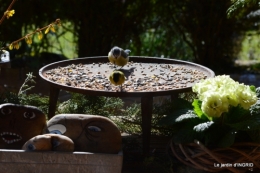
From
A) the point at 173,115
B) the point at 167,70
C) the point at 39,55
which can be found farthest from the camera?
the point at 39,55

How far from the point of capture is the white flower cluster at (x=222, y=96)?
3404 mm

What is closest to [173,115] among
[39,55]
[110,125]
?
[110,125]

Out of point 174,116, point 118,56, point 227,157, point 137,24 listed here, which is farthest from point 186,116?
point 137,24

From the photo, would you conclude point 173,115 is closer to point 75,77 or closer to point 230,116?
point 230,116

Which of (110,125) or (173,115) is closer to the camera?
(110,125)

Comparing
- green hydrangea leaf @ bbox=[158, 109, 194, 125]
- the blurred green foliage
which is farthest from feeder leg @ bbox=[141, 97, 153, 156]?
the blurred green foliage

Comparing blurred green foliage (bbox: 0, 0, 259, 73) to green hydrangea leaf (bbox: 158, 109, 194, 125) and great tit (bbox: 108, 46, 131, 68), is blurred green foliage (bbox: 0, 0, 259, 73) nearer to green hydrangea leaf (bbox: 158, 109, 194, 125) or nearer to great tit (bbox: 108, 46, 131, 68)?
great tit (bbox: 108, 46, 131, 68)

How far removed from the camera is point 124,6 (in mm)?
7066

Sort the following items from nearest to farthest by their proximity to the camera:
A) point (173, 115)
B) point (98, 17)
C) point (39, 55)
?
point (173, 115) < point (98, 17) < point (39, 55)

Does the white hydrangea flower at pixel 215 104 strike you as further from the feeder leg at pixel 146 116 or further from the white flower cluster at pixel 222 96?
the feeder leg at pixel 146 116

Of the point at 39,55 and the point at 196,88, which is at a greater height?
the point at 196,88

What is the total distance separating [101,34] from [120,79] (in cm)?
330

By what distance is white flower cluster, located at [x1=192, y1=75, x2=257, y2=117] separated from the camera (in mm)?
3404

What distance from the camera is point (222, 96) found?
3.42 meters
